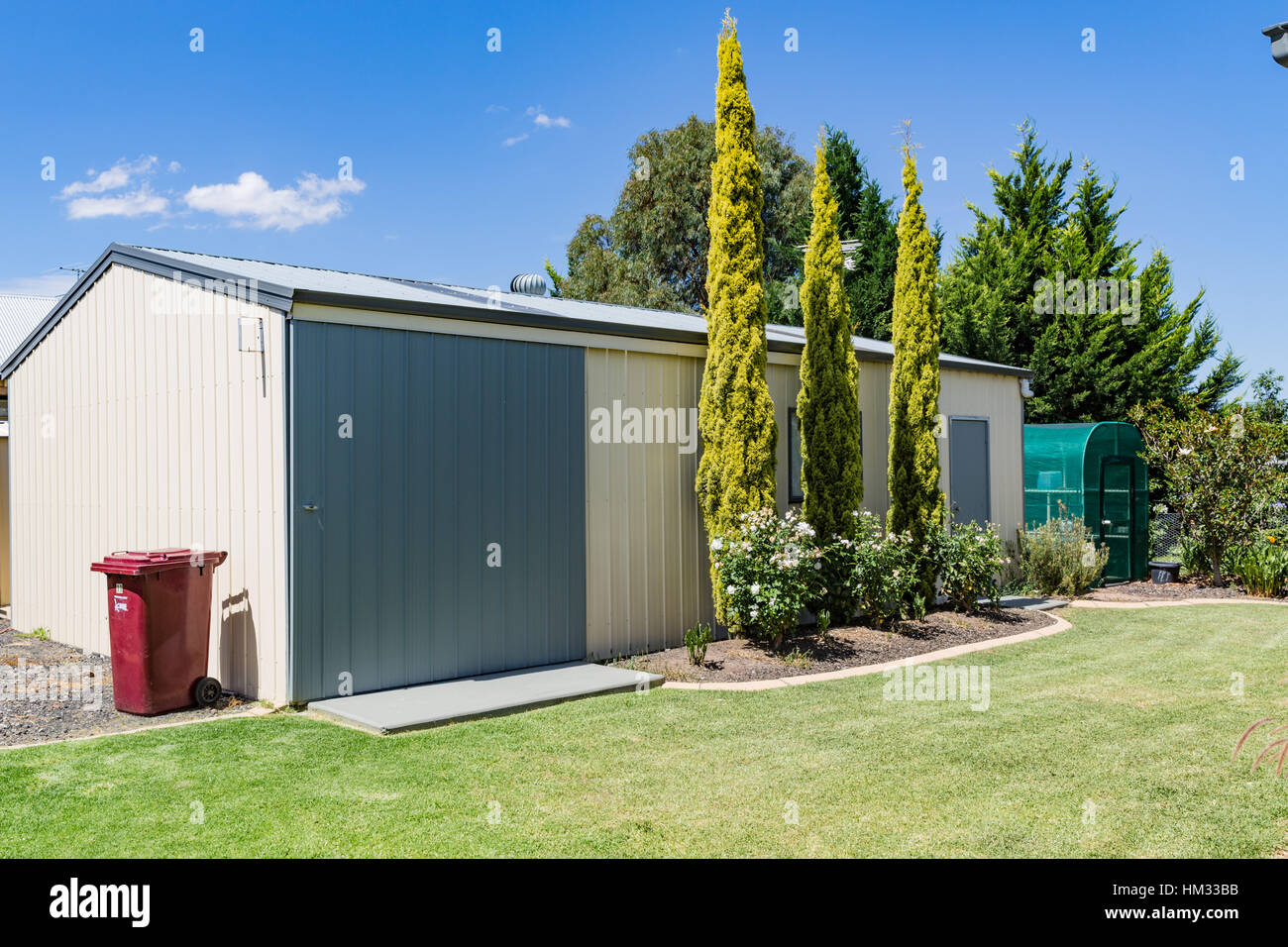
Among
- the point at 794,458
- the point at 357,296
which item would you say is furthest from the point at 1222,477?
the point at 357,296

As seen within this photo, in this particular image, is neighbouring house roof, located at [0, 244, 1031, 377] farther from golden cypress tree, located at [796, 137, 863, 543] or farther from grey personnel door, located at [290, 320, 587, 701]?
golden cypress tree, located at [796, 137, 863, 543]

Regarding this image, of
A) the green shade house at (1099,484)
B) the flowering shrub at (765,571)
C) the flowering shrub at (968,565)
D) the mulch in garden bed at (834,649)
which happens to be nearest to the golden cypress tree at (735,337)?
the flowering shrub at (765,571)

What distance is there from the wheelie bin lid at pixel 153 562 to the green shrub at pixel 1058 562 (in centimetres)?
1010

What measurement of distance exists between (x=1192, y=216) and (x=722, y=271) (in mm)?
10536

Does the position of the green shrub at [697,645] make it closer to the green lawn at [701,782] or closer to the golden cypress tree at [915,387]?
the green lawn at [701,782]

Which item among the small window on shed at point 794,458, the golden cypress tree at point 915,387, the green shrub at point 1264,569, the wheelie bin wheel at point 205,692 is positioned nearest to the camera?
the wheelie bin wheel at point 205,692

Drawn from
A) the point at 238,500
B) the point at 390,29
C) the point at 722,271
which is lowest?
the point at 238,500

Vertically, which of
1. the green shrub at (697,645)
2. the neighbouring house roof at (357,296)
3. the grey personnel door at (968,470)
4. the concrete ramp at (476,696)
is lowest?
the concrete ramp at (476,696)

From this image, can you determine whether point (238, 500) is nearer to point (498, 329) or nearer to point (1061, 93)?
point (498, 329)

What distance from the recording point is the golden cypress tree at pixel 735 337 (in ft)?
27.5

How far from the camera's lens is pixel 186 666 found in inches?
259

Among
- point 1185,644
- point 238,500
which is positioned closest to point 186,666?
point 238,500
